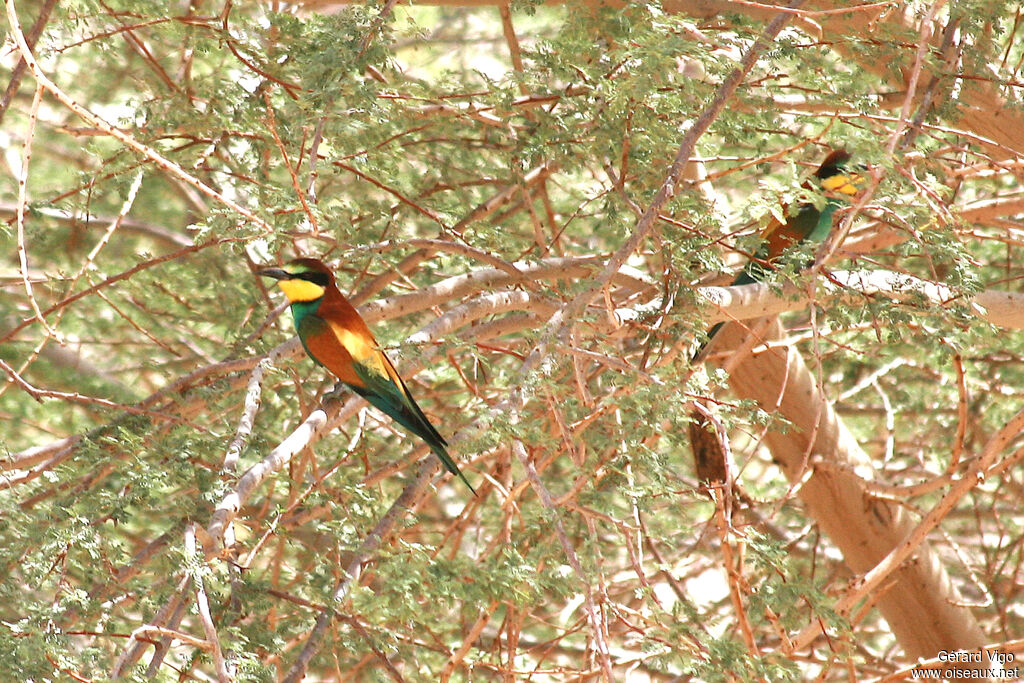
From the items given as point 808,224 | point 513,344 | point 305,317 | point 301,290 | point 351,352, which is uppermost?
point 808,224

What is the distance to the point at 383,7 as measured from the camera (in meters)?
2.60

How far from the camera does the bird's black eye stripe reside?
10.5ft

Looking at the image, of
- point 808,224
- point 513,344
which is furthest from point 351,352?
point 808,224

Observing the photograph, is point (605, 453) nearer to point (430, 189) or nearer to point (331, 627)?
point (331, 627)

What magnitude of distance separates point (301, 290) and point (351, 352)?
1.12 ft

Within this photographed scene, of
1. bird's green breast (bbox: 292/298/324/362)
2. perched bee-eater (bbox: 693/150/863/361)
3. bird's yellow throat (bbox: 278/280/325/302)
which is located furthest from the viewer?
perched bee-eater (bbox: 693/150/863/361)

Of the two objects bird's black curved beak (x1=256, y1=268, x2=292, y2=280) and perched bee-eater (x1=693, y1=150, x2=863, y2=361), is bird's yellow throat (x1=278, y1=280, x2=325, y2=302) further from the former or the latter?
perched bee-eater (x1=693, y1=150, x2=863, y2=361)

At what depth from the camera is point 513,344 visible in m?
3.64

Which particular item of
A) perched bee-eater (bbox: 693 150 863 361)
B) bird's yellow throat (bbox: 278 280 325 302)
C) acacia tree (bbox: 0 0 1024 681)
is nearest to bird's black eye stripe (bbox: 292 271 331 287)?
bird's yellow throat (bbox: 278 280 325 302)

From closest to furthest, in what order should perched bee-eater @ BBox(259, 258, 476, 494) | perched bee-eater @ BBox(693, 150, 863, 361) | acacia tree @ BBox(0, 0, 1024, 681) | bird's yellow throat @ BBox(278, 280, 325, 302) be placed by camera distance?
acacia tree @ BBox(0, 0, 1024, 681)
perched bee-eater @ BBox(259, 258, 476, 494)
bird's yellow throat @ BBox(278, 280, 325, 302)
perched bee-eater @ BBox(693, 150, 863, 361)

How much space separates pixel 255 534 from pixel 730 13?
183cm

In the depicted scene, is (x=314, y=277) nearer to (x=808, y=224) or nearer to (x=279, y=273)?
(x=279, y=273)

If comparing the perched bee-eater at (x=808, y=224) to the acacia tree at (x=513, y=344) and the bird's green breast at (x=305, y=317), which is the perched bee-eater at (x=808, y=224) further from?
the bird's green breast at (x=305, y=317)

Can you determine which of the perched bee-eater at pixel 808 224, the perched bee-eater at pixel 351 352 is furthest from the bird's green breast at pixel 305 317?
the perched bee-eater at pixel 808 224
